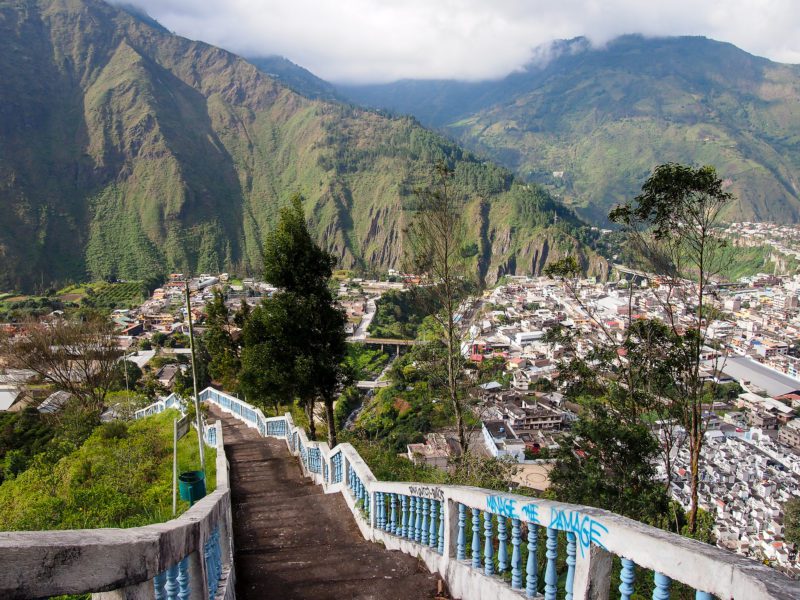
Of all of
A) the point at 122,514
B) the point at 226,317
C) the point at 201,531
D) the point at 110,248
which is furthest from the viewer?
the point at 110,248

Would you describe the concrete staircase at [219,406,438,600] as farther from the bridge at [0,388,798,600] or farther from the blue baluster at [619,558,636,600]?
the blue baluster at [619,558,636,600]

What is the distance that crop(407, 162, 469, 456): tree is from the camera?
34.8 feet

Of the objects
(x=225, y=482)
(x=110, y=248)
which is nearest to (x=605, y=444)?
(x=225, y=482)

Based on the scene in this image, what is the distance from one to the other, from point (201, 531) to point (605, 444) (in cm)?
916

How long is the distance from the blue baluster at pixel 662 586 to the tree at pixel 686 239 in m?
7.91

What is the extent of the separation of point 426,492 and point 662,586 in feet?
8.81

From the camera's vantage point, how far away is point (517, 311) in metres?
81.6

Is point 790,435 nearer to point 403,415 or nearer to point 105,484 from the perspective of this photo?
point 403,415

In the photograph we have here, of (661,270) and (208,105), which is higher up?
(208,105)

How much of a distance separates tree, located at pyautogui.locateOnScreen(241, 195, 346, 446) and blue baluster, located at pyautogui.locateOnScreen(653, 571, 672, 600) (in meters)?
9.12

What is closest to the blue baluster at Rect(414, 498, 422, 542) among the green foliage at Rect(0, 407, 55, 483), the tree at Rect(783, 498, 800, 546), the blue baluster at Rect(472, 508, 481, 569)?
the blue baluster at Rect(472, 508, 481, 569)

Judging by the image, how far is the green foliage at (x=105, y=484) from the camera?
267 inches

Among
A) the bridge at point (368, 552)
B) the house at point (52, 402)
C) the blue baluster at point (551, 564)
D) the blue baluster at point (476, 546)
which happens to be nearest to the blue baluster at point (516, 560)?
the bridge at point (368, 552)

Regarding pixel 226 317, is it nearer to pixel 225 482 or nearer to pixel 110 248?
pixel 225 482
